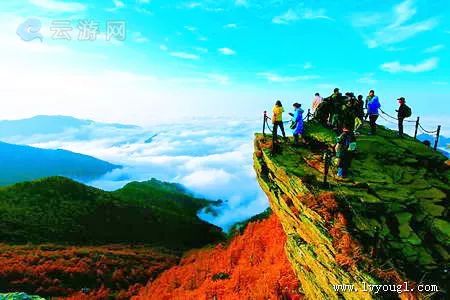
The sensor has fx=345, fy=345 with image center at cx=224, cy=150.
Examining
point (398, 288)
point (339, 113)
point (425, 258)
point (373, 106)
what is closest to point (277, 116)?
point (339, 113)

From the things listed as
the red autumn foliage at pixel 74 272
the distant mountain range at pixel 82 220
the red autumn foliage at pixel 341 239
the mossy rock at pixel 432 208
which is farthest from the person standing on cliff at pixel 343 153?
the distant mountain range at pixel 82 220

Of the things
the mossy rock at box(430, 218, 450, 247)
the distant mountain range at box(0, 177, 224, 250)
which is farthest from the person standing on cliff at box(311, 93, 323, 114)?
the distant mountain range at box(0, 177, 224, 250)

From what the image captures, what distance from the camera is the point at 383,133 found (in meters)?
27.3

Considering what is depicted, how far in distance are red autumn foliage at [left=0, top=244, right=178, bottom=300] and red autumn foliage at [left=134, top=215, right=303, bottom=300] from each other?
11.1 feet

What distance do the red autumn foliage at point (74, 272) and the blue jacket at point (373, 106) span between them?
95.0 ft

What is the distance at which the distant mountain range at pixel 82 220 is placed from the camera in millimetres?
55469

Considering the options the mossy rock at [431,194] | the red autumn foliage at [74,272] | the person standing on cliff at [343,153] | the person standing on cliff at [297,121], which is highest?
the person standing on cliff at [297,121]

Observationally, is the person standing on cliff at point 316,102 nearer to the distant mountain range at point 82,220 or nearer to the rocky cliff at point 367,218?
the rocky cliff at point 367,218

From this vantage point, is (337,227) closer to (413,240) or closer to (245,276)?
(413,240)

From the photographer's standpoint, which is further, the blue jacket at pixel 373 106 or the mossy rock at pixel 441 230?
the blue jacket at pixel 373 106

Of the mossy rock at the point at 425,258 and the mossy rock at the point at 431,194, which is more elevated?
the mossy rock at the point at 431,194

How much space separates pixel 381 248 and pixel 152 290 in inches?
1059

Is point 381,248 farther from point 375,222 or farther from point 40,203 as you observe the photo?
point 40,203

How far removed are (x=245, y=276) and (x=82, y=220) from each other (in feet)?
154
